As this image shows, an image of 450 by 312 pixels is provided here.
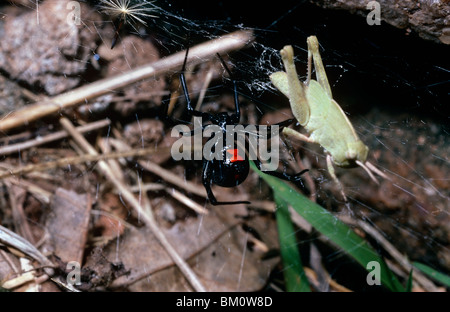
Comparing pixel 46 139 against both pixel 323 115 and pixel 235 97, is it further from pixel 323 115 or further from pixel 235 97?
pixel 323 115

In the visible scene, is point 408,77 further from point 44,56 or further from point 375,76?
point 44,56

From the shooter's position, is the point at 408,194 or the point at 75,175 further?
the point at 75,175

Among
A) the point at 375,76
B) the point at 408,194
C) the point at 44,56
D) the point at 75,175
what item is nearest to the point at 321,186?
the point at 408,194
